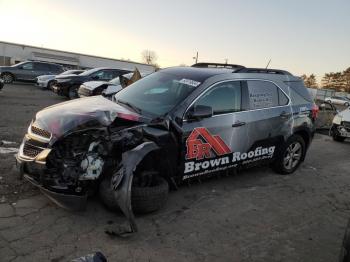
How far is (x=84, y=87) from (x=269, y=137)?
8.83 meters

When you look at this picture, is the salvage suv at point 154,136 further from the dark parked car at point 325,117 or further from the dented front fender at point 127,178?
the dark parked car at point 325,117

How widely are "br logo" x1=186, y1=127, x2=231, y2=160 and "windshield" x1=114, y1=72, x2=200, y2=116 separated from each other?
0.49 m

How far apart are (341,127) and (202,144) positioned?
8361 millimetres

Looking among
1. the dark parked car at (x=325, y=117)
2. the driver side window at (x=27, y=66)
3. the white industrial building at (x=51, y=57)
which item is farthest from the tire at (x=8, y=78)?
the white industrial building at (x=51, y=57)

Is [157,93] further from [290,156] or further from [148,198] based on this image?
[290,156]

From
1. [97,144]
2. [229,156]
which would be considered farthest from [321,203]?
[97,144]

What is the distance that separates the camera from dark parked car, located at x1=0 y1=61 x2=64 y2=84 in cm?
2194

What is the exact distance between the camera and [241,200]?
5.23 m

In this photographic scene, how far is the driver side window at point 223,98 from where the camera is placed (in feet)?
16.2

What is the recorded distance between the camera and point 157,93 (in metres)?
5.14

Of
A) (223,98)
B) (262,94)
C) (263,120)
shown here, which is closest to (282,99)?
(262,94)

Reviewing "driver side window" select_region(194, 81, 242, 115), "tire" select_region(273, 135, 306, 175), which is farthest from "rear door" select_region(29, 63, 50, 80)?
"driver side window" select_region(194, 81, 242, 115)

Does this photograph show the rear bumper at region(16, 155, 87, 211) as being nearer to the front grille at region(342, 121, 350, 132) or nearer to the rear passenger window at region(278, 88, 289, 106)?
the rear passenger window at region(278, 88, 289, 106)

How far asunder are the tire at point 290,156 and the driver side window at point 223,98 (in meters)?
1.61
